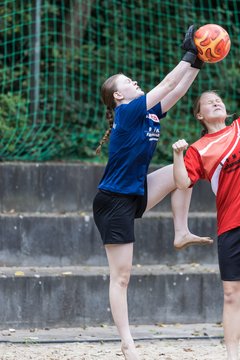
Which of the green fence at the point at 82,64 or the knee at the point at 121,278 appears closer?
the knee at the point at 121,278

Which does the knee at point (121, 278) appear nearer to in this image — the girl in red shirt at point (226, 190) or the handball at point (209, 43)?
the girl in red shirt at point (226, 190)

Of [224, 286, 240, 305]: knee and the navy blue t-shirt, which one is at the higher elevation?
the navy blue t-shirt

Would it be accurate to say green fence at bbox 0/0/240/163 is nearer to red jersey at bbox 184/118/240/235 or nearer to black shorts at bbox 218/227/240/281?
red jersey at bbox 184/118/240/235

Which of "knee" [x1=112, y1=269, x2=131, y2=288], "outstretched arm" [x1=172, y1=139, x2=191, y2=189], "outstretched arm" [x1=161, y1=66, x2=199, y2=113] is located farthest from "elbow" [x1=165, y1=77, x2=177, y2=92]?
"knee" [x1=112, y1=269, x2=131, y2=288]

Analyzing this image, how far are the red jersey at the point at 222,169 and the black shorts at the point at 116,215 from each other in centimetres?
45

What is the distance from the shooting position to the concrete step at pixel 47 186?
855 centimetres

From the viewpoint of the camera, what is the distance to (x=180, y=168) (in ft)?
18.7

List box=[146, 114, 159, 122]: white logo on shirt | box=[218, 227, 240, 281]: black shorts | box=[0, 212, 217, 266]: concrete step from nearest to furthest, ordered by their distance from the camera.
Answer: box=[218, 227, 240, 281]: black shorts
box=[146, 114, 159, 122]: white logo on shirt
box=[0, 212, 217, 266]: concrete step

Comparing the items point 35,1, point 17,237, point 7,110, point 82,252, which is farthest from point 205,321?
point 35,1


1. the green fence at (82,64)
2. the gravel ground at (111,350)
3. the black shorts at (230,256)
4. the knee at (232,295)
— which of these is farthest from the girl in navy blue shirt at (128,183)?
the green fence at (82,64)

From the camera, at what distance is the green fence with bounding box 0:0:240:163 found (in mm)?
9258

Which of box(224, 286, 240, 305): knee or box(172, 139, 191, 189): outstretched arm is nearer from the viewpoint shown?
box(172, 139, 191, 189): outstretched arm

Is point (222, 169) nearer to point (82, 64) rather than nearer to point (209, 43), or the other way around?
point (209, 43)

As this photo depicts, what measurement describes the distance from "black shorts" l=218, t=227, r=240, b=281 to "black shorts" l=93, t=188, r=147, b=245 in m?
0.62
